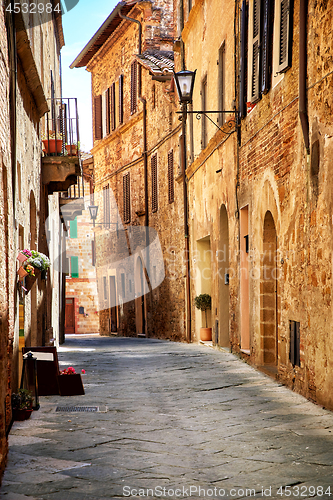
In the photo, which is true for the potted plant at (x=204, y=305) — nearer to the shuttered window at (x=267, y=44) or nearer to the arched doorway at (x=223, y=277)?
the arched doorway at (x=223, y=277)

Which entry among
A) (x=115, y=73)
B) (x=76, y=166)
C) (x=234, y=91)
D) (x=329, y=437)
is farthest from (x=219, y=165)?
(x=115, y=73)

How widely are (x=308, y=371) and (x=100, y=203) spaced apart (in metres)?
18.6

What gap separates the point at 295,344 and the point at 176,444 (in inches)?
113

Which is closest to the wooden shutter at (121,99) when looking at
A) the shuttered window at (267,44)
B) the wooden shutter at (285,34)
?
the shuttered window at (267,44)

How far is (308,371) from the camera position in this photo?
666 centimetres

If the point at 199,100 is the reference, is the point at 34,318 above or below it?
below

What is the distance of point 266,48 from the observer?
8.37 m

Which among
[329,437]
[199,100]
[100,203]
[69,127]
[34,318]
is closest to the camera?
[329,437]

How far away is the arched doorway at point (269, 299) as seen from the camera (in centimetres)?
879

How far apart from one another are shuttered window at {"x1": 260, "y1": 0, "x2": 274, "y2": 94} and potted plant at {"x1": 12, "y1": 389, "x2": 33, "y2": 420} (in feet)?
17.1

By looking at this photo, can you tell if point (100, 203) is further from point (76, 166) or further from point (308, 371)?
point (308, 371)

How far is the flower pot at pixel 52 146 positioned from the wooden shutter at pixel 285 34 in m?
5.20

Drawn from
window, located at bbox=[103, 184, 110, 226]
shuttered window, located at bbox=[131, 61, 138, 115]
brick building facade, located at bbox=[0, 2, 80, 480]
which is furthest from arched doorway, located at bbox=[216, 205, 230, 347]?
window, located at bbox=[103, 184, 110, 226]

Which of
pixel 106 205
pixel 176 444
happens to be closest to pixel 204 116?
pixel 176 444
